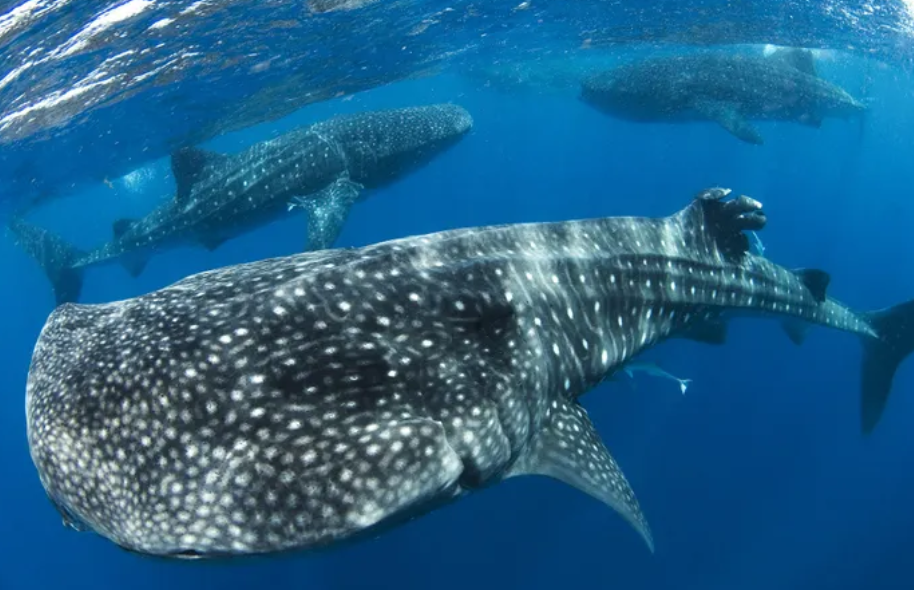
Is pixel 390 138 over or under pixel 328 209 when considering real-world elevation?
over

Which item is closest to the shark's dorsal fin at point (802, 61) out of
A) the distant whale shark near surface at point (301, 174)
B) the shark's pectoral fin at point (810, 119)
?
the shark's pectoral fin at point (810, 119)

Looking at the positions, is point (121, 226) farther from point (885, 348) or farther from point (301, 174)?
point (885, 348)

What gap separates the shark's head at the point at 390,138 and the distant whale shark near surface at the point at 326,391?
873cm

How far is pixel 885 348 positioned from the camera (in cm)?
895

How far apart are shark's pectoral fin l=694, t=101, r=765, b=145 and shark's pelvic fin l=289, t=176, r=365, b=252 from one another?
1113 cm

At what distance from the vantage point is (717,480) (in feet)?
54.1

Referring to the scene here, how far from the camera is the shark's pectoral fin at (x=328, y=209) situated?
11.7m

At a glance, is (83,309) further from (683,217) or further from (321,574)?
(321,574)

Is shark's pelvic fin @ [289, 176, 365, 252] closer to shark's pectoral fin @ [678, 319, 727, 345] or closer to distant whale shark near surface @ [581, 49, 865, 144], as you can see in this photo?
shark's pectoral fin @ [678, 319, 727, 345]

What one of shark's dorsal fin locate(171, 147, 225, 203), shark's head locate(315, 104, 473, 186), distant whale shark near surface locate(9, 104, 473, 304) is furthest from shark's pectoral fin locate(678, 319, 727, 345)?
shark's dorsal fin locate(171, 147, 225, 203)

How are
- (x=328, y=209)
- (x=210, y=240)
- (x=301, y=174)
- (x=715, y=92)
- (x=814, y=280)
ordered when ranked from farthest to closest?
(x=715, y=92) → (x=210, y=240) → (x=301, y=174) → (x=328, y=209) → (x=814, y=280)

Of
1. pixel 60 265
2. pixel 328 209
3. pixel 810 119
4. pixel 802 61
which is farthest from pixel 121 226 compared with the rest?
pixel 802 61

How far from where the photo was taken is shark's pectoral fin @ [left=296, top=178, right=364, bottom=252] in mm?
11719

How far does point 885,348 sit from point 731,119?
33.0 ft
